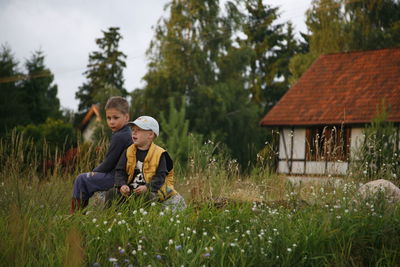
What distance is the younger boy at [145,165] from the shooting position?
5.70m

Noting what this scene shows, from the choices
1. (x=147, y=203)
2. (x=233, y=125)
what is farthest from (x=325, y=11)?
(x=147, y=203)

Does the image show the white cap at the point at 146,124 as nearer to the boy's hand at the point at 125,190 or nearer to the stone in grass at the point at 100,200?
the boy's hand at the point at 125,190

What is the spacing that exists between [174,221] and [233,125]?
2306 centimetres

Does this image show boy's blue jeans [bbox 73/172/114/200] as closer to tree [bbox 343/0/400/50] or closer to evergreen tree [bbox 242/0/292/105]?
tree [bbox 343/0/400/50]

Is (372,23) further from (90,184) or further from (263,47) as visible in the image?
(90,184)

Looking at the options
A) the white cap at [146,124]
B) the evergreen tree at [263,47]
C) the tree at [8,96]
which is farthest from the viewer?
the evergreen tree at [263,47]

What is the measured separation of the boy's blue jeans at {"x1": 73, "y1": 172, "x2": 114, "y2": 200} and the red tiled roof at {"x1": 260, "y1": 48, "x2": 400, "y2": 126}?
51.4ft

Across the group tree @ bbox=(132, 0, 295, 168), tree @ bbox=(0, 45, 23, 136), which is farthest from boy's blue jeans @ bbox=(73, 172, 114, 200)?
tree @ bbox=(0, 45, 23, 136)

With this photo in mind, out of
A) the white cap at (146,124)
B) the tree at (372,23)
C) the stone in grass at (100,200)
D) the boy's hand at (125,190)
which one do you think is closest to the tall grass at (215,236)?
the boy's hand at (125,190)

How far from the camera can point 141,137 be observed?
579 centimetres

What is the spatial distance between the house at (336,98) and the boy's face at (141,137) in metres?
15.6

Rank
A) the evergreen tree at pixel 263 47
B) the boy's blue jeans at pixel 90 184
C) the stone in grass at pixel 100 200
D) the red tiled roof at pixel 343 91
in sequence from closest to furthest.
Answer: the stone in grass at pixel 100 200 → the boy's blue jeans at pixel 90 184 → the red tiled roof at pixel 343 91 → the evergreen tree at pixel 263 47

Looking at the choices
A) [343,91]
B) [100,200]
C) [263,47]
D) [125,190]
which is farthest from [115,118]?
[263,47]

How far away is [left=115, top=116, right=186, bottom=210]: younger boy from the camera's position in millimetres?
5699
